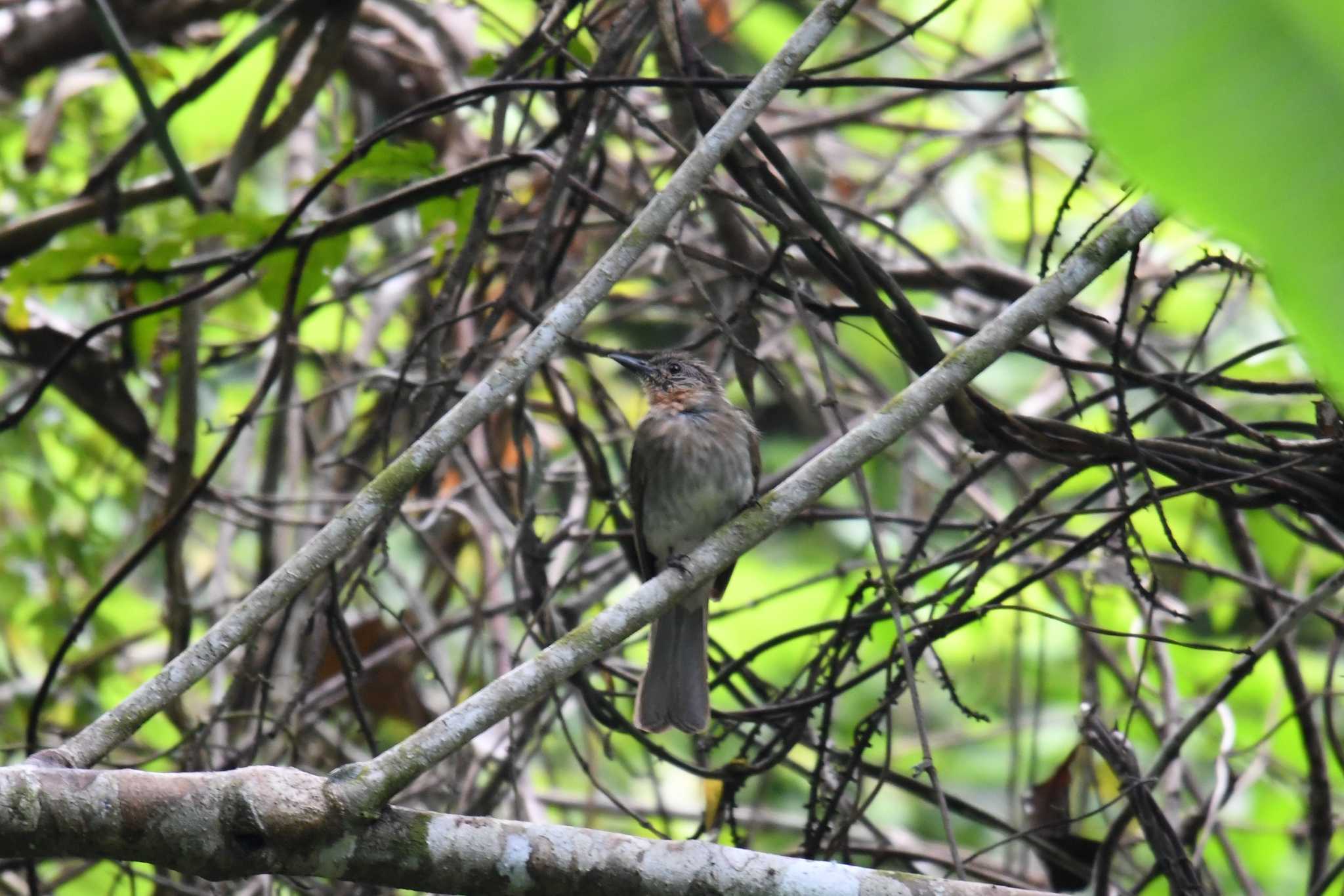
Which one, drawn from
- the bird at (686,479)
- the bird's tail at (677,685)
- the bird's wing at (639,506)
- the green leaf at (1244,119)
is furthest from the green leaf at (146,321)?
the green leaf at (1244,119)

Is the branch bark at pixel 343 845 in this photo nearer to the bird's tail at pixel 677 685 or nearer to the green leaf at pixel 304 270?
the bird's tail at pixel 677 685

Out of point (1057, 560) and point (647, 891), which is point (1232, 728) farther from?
point (647, 891)

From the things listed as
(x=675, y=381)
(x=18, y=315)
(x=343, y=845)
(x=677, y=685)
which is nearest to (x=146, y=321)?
(x=18, y=315)

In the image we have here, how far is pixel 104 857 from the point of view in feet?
6.30

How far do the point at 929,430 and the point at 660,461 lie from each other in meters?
1.10

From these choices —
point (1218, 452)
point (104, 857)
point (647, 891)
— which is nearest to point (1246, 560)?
point (1218, 452)

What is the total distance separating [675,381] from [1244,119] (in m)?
3.57

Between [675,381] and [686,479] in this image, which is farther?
[675,381]

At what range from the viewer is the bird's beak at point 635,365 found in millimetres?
3968

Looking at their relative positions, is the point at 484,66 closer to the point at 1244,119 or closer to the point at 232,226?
the point at 232,226

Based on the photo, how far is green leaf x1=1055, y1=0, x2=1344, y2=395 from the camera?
0.56 meters

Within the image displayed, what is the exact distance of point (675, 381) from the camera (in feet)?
13.6

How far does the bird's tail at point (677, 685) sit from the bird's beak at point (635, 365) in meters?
0.80

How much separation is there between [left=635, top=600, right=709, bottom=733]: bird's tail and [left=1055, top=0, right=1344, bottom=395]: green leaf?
283 cm
